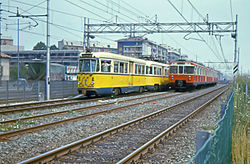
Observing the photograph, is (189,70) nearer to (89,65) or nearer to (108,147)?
(89,65)

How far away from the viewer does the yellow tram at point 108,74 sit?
1808 cm

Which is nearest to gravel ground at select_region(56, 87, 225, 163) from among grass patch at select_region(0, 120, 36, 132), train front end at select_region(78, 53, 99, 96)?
grass patch at select_region(0, 120, 36, 132)

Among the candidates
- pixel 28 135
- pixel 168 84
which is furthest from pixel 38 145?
pixel 168 84

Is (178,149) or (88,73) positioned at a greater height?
(88,73)

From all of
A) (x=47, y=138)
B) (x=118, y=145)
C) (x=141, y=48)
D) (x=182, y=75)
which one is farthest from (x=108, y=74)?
(x=141, y=48)

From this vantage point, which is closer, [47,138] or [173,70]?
[47,138]

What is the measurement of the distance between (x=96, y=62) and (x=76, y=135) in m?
10.1

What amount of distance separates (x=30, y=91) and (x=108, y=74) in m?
5.69

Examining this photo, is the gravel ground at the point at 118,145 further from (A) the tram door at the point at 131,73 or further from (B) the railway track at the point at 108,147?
(A) the tram door at the point at 131,73

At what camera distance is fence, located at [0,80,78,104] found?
17844mm

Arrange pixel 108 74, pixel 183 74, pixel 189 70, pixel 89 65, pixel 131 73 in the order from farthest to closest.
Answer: pixel 183 74 < pixel 189 70 < pixel 131 73 < pixel 108 74 < pixel 89 65

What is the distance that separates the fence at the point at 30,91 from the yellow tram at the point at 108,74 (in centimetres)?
360

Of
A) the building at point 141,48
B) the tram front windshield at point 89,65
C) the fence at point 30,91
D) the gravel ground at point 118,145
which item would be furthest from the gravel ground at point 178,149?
the building at point 141,48

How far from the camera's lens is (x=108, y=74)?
18703 millimetres
